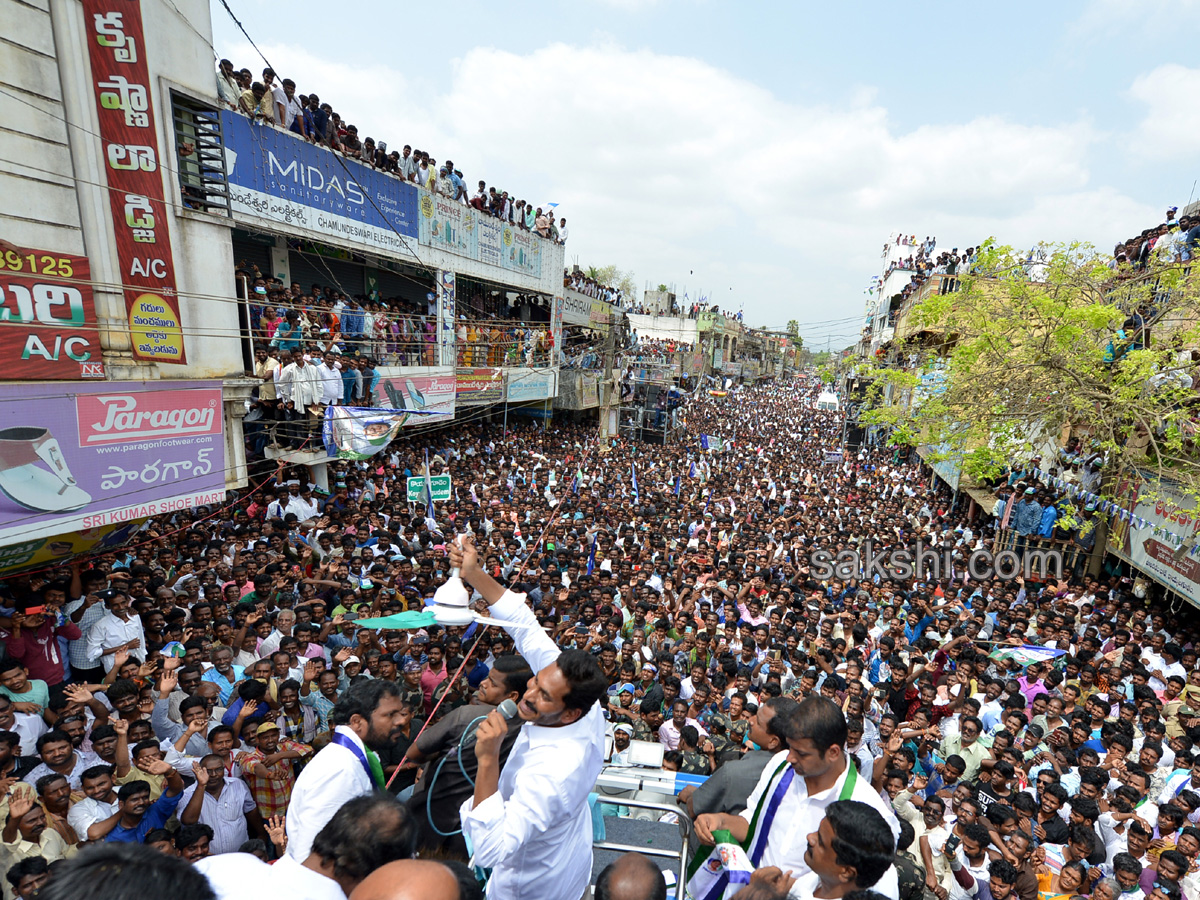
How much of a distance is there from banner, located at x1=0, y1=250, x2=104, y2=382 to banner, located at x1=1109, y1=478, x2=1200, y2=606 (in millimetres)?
12939

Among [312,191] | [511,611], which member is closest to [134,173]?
[312,191]

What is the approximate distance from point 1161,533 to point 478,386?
14.5 m

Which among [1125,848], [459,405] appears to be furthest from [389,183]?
[1125,848]

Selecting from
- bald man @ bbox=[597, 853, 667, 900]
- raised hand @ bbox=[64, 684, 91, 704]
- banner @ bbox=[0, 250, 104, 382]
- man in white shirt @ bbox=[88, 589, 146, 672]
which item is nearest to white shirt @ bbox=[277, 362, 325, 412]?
banner @ bbox=[0, 250, 104, 382]

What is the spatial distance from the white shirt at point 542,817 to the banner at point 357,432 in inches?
313

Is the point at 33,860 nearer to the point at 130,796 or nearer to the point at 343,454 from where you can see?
the point at 130,796

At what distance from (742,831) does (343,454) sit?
8.72 metres

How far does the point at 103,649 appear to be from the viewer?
5.47 metres

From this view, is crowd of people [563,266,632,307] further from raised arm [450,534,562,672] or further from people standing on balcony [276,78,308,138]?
raised arm [450,534,562,672]

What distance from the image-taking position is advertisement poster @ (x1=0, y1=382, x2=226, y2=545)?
5.36 m

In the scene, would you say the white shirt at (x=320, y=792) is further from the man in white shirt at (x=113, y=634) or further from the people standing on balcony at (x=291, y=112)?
the people standing on balcony at (x=291, y=112)

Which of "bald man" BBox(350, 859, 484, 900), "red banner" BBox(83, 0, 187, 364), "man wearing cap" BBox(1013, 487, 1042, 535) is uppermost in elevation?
"red banner" BBox(83, 0, 187, 364)

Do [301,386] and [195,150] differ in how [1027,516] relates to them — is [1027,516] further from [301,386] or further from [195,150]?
[195,150]

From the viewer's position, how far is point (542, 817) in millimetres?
2018
